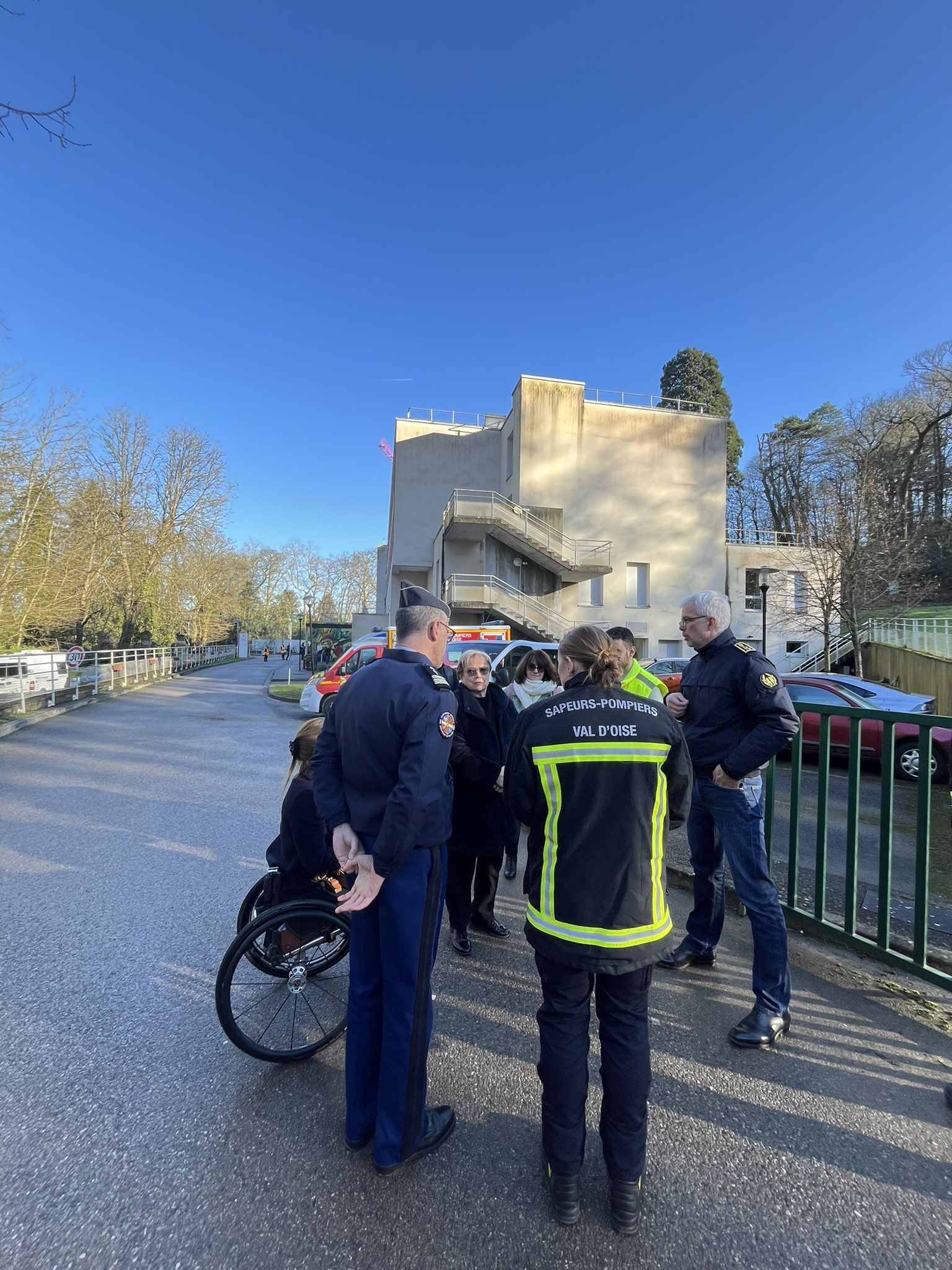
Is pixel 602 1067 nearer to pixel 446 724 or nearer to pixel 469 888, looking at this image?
pixel 446 724

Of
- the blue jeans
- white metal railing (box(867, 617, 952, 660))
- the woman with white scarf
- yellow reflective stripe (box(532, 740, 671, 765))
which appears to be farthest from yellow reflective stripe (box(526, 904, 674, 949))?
white metal railing (box(867, 617, 952, 660))

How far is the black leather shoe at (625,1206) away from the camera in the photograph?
6.07 feet

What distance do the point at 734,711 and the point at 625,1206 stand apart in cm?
195

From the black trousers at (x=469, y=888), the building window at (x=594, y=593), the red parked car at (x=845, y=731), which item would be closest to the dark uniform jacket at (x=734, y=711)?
the black trousers at (x=469, y=888)

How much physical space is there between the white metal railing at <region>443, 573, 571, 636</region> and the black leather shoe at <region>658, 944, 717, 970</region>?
19.5 metres

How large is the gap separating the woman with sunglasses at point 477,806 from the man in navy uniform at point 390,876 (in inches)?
55.8

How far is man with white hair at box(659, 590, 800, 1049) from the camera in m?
2.82

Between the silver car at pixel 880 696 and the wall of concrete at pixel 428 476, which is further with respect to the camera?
the wall of concrete at pixel 428 476

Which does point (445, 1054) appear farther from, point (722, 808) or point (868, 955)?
point (868, 955)

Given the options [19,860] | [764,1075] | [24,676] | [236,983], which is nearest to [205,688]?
[24,676]

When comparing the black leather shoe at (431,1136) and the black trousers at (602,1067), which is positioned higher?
the black trousers at (602,1067)

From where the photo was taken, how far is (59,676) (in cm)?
1719

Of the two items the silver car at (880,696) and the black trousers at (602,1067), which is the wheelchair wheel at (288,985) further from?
the silver car at (880,696)

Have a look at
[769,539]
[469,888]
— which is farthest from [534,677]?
[769,539]
